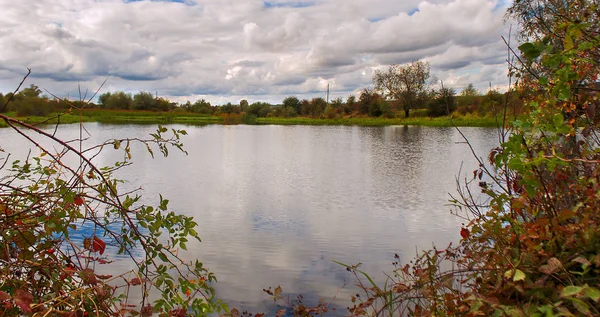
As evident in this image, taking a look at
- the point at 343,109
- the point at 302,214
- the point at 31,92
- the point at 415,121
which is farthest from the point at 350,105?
the point at 31,92

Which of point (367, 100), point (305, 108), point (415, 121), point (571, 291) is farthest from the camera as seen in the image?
point (305, 108)

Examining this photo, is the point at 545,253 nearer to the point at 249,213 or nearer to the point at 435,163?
the point at 249,213

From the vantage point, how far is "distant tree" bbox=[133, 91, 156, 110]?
6900 centimetres

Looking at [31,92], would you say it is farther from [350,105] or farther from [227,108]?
[227,108]

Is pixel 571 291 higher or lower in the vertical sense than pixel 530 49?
lower

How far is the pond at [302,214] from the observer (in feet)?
15.8

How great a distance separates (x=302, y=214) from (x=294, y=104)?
7048cm

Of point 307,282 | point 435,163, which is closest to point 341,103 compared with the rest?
point 435,163

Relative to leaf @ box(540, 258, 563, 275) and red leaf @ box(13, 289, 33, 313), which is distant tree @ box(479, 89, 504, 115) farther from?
→ red leaf @ box(13, 289, 33, 313)

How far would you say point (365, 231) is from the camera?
650cm

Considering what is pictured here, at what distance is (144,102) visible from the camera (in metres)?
69.6

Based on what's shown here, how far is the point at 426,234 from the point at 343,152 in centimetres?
1230

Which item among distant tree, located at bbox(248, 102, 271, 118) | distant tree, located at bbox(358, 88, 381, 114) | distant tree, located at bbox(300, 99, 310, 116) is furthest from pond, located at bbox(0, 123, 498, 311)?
distant tree, located at bbox(248, 102, 271, 118)

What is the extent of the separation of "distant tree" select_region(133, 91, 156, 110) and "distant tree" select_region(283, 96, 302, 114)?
74.7 ft
